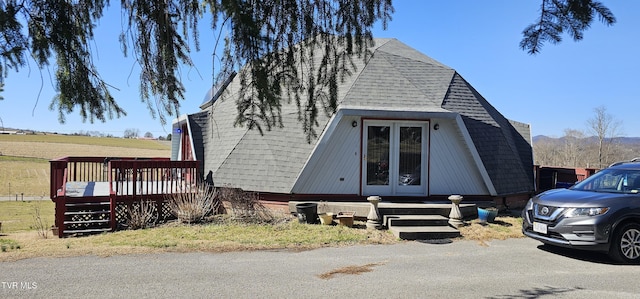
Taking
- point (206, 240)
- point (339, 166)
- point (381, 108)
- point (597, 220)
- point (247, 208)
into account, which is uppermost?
point (381, 108)

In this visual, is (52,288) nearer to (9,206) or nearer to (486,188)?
(486,188)

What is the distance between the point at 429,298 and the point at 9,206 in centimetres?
2517

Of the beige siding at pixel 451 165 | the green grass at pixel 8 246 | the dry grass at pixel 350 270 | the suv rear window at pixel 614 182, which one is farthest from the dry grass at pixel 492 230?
the green grass at pixel 8 246

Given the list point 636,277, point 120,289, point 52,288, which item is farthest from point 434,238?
point 52,288

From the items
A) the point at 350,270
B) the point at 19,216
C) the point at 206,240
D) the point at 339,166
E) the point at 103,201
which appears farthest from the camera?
the point at 19,216

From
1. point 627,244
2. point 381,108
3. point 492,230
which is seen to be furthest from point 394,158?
point 627,244

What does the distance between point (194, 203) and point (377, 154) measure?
5.29 meters

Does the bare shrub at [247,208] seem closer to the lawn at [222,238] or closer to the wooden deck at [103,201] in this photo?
the lawn at [222,238]

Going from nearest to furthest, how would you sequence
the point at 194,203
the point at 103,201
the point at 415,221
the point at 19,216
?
1. the point at 415,221
2. the point at 194,203
3. the point at 103,201
4. the point at 19,216

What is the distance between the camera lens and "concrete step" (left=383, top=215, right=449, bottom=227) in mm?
9711

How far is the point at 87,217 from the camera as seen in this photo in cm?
1133

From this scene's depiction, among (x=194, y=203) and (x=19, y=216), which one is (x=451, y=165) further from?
(x=19, y=216)

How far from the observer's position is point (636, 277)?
6.15 m

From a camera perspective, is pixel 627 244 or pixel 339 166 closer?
pixel 627 244
